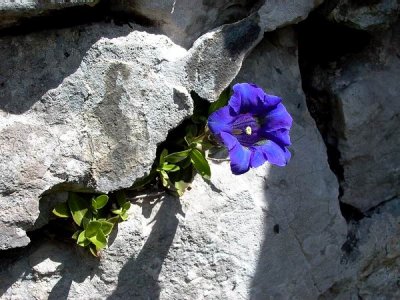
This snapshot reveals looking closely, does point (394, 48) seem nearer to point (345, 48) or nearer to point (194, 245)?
point (345, 48)

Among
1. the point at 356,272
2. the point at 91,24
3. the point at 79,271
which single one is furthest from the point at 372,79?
the point at 79,271

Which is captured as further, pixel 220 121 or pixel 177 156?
pixel 177 156

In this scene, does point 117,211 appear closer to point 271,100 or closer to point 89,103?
point 89,103

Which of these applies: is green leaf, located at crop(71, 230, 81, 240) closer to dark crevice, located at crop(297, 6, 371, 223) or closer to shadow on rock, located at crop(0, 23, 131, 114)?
shadow on rock, located at crop(0, 23, 131, 114)

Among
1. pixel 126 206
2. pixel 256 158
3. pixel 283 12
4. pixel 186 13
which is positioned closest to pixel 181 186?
pixel 126 206

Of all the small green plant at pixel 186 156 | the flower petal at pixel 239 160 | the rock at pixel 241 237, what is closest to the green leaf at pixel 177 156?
the small green plant at pixel 186 156

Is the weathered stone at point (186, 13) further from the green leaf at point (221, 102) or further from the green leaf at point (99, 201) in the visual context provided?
the green leaf at point (99, 201)
